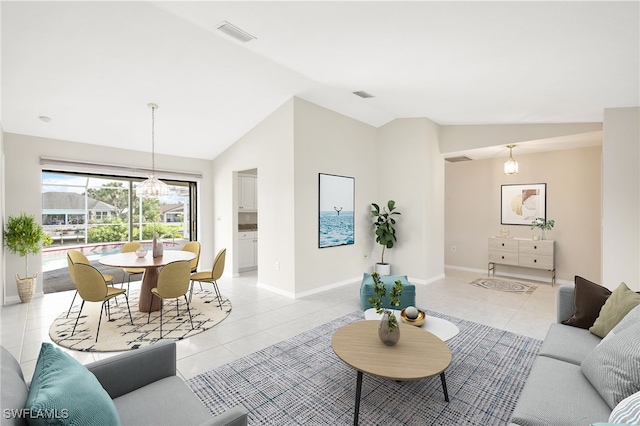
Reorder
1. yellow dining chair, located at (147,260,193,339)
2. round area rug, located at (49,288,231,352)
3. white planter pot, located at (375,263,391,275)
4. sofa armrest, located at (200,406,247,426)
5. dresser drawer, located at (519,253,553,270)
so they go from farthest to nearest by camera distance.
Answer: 1. white planter pot, located at (375,263,391,275)
2. dresser drawer, located at (519,253,553,270)
3. yellow dining chair, located at (147,260,193,339)
4. round area rug, located at (49,288,231,352)
5. sofa armrest, located at (200,406,247,426)

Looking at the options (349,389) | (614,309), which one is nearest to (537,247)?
(614,309)

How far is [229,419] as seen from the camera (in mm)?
1215

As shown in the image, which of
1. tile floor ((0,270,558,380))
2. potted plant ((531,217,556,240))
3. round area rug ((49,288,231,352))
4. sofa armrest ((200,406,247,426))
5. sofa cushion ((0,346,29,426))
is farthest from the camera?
potted plant ((531,217,556,240))

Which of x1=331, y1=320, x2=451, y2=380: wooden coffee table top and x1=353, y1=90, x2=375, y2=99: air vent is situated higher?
x1=353, y1=90, x2=375, y2=99: air vent

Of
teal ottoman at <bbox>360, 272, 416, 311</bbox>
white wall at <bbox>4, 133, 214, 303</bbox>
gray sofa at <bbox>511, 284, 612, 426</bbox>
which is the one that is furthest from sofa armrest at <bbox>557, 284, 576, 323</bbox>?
white wall at <bbox>4, 133, 214, 303</bbox>

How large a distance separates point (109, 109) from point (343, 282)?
4436mm

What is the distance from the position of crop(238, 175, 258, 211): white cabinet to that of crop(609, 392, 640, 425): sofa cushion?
618cm

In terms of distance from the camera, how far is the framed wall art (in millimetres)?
5891

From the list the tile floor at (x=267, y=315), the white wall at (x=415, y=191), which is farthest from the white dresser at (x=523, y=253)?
the white wall at (x=415, y=191)

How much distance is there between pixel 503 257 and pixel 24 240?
7920 millimetres

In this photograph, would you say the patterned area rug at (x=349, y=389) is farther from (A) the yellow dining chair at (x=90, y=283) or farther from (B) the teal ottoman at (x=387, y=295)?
(A) the yellow dining chair at (x=90, y=283)

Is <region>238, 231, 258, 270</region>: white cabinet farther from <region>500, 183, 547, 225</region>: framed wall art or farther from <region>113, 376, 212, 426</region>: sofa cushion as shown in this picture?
<region>500, 183, 547, 225</region>: framed wall art

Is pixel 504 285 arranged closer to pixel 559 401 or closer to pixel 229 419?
pixel 559 401

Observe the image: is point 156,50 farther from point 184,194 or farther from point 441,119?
point 441,119
